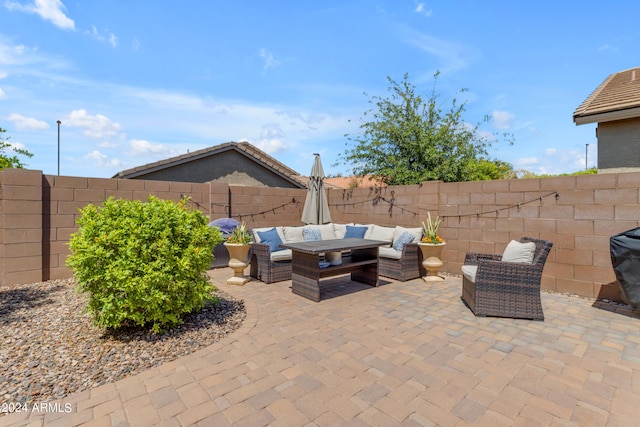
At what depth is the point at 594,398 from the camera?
2.29 metres

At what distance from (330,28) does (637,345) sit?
24.6 ft

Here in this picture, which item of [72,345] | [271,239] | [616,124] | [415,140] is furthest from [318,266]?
[616,124]

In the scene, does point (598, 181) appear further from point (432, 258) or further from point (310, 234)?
point (310, 234)

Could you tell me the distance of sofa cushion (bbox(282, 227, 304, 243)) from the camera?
259 inches

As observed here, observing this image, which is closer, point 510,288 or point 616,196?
point 510,288

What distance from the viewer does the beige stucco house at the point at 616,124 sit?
625cm

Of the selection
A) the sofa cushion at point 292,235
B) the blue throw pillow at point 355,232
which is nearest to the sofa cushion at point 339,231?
the blue throw pillow at point 355,232

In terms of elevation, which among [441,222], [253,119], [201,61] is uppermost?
[201,61]

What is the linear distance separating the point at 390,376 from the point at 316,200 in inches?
212

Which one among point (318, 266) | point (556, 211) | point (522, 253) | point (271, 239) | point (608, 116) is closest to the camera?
point (522, 253)

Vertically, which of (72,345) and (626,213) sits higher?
(626,213)

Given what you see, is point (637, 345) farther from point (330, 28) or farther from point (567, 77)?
point (330, 28)

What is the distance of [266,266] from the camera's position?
5797 millimetres

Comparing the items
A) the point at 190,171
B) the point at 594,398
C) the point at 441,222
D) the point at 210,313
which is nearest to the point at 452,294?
the point at 441,222
